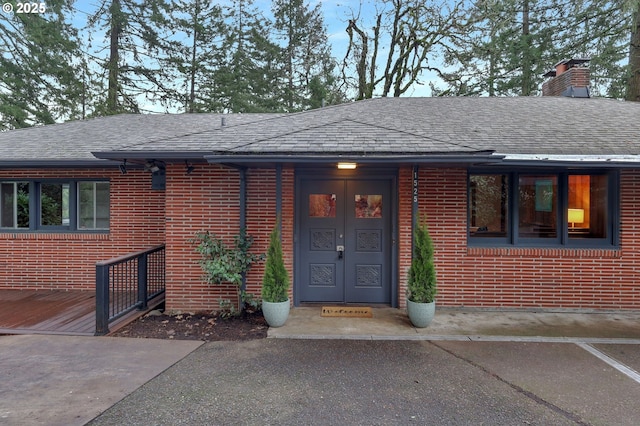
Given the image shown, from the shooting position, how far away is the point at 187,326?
16.8 ft

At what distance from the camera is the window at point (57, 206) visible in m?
7.09

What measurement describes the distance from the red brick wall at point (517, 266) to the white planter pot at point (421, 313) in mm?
885

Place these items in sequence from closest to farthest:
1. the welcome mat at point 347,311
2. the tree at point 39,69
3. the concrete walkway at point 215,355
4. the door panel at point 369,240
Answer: the concrete walkway at point 215,355
the welcome mat at point 347,311
the door panel at point 369,240
the tree at point 39,69

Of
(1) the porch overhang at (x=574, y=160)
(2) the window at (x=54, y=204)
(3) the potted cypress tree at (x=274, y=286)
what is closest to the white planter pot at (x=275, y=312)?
(3) the potted cypress tree at (x=274, y=286)

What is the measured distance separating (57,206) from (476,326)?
810 cm

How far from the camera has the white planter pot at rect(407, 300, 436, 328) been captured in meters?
4.94

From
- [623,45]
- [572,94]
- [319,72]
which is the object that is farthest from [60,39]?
[623,45]

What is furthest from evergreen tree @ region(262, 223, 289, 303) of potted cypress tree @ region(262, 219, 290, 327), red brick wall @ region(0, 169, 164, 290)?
red brick wall @ region(0, 169, 164, 290)

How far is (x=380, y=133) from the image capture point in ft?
18.5

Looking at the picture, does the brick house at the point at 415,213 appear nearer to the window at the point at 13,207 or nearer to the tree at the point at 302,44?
the window at the point at 13,207

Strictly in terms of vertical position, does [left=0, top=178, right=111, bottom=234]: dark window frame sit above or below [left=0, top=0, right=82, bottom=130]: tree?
below

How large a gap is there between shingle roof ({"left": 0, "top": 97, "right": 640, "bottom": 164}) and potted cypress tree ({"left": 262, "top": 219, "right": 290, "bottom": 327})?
53.1 inches

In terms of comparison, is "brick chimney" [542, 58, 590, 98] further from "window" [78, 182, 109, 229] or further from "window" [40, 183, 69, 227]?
"window" [40, 183, 69, 227]

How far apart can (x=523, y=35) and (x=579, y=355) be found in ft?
47.5
